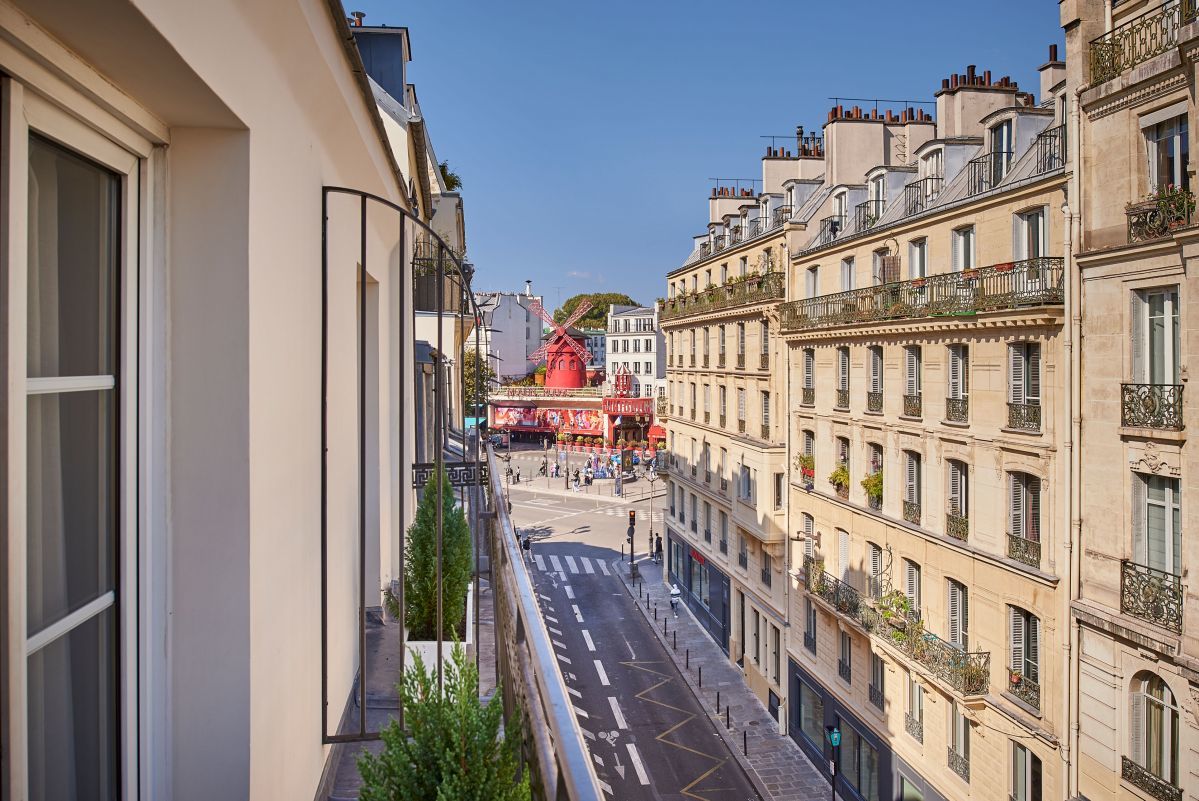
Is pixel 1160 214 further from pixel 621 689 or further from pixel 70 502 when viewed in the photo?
pixel 621 689

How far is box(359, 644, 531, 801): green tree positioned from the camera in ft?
9.66

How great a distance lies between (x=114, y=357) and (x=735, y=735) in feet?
85.0

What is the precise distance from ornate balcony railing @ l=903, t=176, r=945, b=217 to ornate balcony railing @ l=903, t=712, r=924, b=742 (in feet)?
39.6

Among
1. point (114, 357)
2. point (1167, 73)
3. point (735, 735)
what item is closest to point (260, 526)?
point (114, 357)

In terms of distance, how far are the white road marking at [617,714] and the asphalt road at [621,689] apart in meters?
0.03

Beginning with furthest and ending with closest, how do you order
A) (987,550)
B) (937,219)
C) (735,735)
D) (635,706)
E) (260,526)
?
1. (635,706)
2. (735,735)
3. (937,219)
4. (987,550)
5. (260,526)

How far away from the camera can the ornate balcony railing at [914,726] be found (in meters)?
18.9

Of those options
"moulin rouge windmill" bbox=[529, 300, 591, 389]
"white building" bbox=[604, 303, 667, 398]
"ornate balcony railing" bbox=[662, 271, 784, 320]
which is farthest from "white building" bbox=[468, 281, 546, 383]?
"ornate balcony railing" bbox=[662, 271, 784, 320]

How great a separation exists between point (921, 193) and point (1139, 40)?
25.9ft

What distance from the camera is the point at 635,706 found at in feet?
89.5

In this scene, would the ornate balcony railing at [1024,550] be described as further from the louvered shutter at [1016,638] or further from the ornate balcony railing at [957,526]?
the ornate balcony railing at [957,526]

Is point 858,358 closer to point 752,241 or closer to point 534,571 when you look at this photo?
point 752,241

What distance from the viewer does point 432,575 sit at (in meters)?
6.01

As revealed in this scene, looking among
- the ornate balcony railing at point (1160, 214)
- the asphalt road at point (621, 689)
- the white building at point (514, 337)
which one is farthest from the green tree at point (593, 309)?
the ornate balcony railing at point (1160, 214)
